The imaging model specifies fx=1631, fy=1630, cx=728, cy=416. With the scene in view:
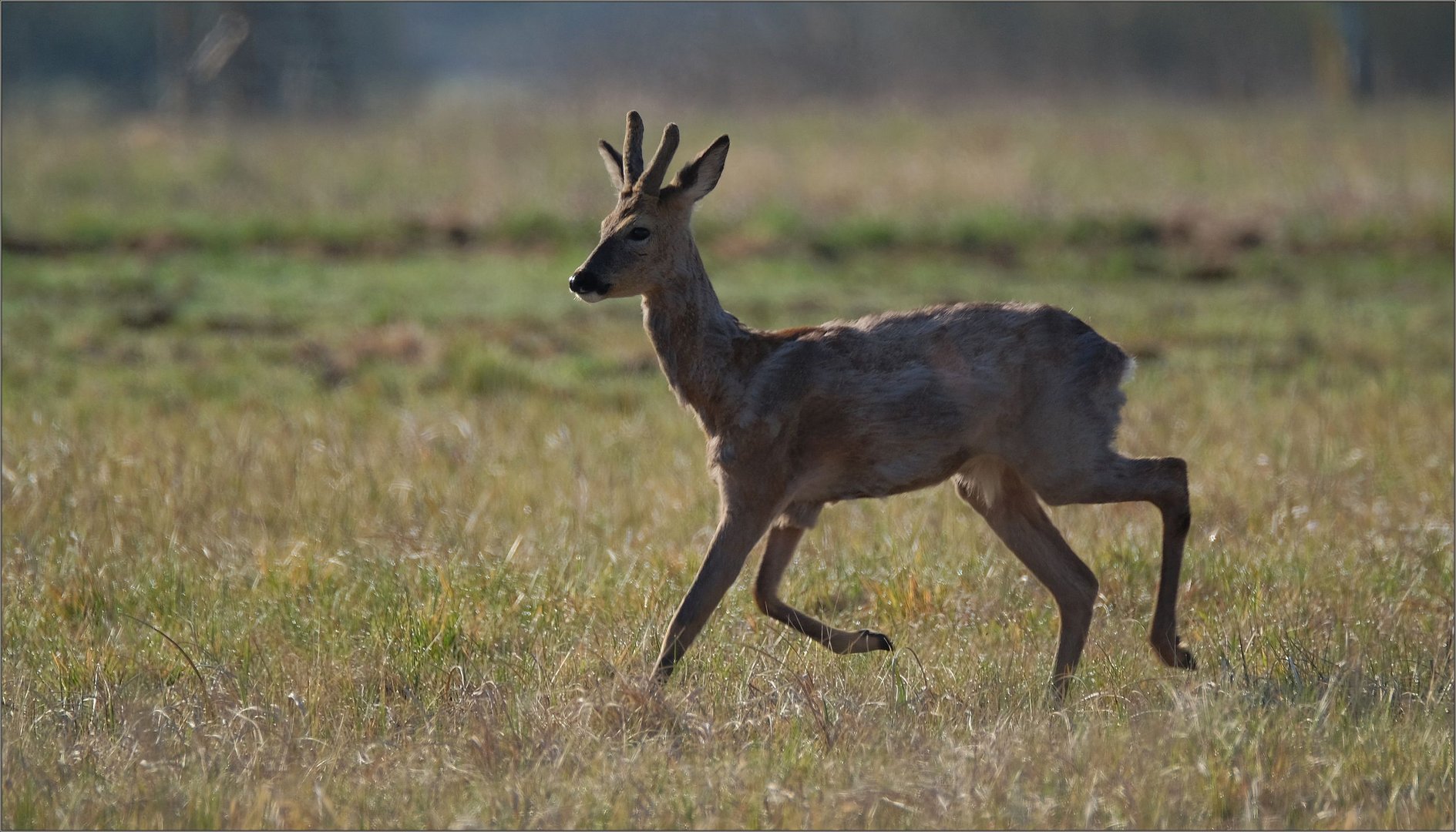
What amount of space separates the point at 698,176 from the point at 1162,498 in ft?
6.73

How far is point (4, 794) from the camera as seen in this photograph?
4.52m

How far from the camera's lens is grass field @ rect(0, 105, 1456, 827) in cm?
463

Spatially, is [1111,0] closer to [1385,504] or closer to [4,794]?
[1385,504]

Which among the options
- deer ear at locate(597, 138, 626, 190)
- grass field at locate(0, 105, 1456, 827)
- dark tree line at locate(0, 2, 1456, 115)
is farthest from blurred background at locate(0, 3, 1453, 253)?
deer ear at locate(597, 138, 626, 190)

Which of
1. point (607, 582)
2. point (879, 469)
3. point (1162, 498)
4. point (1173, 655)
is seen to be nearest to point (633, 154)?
point (879, 469)

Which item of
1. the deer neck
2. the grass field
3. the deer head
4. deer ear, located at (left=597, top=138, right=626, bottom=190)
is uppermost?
deer ear, located at (left=597, top=138, right=626, bottom=190)

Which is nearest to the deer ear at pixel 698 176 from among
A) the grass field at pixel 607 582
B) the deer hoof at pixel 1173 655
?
the grass field at pixel 607 582

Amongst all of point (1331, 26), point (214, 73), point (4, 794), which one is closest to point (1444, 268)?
point (4, 794)

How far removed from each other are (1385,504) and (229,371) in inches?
311

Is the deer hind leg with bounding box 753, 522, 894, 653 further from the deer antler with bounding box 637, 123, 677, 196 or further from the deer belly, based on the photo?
the deer antler with bounding box 637, 123, 677, 196

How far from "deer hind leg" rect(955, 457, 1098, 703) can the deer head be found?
1.36 meters

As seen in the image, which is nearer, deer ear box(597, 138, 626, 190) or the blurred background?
deer ear box(597, 138, 626, 190)

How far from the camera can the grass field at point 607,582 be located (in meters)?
4.63

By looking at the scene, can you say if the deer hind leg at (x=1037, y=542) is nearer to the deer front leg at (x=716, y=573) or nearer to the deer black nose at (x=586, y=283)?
the deer front leg at (x=716, y=573)
